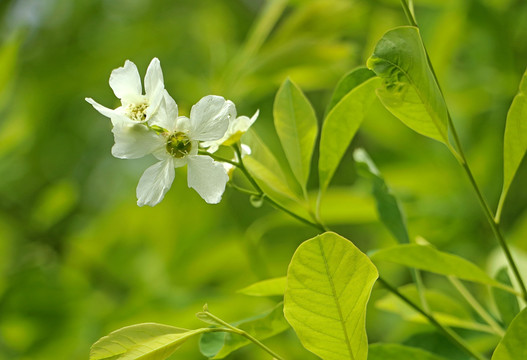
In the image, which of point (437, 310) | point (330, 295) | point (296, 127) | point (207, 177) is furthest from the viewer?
point (437, 310)

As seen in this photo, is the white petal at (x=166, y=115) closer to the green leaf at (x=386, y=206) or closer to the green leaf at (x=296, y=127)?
the green leaf at (x=296, y=127)

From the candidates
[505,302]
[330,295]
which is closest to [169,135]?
[330,295]

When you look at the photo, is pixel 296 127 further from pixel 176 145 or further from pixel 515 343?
pixel 515 343

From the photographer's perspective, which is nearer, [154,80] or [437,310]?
[154,80]

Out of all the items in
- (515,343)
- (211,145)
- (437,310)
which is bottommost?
(437,310)

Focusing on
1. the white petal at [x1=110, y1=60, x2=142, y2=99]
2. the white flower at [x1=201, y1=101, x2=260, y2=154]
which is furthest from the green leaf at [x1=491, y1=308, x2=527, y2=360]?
the white petal at [x1=110, y1=60, x2=142, y2=99]

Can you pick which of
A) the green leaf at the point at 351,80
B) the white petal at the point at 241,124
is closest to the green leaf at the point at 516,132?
the green leaf at the point at 351,80

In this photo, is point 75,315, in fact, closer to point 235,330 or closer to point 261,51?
point 261,51
